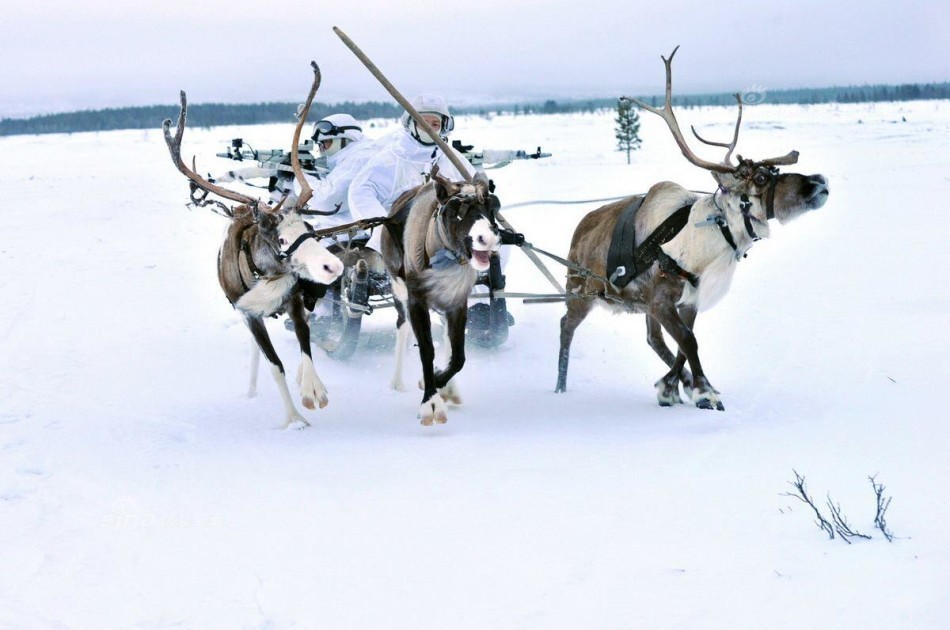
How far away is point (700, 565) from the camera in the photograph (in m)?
4.10

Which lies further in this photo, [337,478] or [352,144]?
[352,144]

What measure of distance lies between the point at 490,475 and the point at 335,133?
16.3ft

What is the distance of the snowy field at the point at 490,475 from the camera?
395 centimetres

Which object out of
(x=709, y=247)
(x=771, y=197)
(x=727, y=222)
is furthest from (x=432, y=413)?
(x=771, y=197)

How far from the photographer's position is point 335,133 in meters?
9.55

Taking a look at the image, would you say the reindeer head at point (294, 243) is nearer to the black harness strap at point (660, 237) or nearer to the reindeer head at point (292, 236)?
the reindeer head at point (292, 236)

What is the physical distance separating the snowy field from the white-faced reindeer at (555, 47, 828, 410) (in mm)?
514

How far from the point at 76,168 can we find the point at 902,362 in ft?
136

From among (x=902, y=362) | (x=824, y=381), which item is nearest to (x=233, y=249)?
(x=824, y=381)

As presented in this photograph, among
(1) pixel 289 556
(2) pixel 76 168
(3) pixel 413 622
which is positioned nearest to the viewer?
(3) pixel 413 622

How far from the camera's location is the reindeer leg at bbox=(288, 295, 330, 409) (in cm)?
693

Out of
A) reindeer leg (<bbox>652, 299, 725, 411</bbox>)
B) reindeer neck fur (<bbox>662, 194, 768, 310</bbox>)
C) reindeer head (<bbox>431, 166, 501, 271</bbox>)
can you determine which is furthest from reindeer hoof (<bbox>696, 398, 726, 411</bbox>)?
reindeer head (<bbox>431, 166, 501, 271</bbox>)

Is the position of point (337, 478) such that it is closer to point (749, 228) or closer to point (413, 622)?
point (413, 622)

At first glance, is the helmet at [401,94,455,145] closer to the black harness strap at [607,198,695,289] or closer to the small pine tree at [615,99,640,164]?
the black harness strap at [607,198,695,289]
